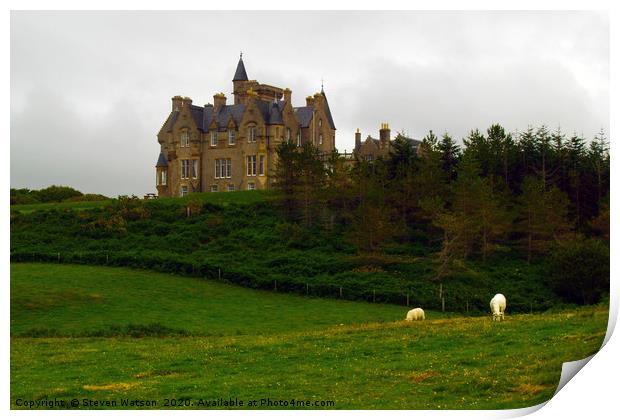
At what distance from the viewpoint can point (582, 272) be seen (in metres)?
48.5

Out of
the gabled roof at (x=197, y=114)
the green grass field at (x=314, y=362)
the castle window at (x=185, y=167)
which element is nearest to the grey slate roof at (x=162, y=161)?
the castle window at (x=185, y=167)

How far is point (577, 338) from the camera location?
22.6 metres

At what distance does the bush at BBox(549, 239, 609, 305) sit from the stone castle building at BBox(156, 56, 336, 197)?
135 ft

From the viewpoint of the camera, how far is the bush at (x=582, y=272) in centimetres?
4831

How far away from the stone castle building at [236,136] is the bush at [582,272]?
4129cm

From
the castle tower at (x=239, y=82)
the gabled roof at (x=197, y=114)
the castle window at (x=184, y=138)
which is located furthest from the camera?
the castle tower at (x=239, y=82)

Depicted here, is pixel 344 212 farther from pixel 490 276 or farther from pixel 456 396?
pixel 456 396

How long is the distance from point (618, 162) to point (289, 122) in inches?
2755

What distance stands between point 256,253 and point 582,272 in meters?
24.1

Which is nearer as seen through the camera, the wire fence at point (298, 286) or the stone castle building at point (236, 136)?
the wire fence at point (298, 286)

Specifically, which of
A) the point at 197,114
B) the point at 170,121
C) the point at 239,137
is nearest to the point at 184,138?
the point at 197,114

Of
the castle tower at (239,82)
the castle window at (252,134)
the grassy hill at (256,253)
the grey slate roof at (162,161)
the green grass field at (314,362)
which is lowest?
the green grass field at (314,362)

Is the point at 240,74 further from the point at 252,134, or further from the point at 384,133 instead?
the point at 384,133

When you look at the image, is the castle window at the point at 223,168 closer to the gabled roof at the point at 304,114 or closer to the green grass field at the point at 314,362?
the gabled roof at the point at 304,114
